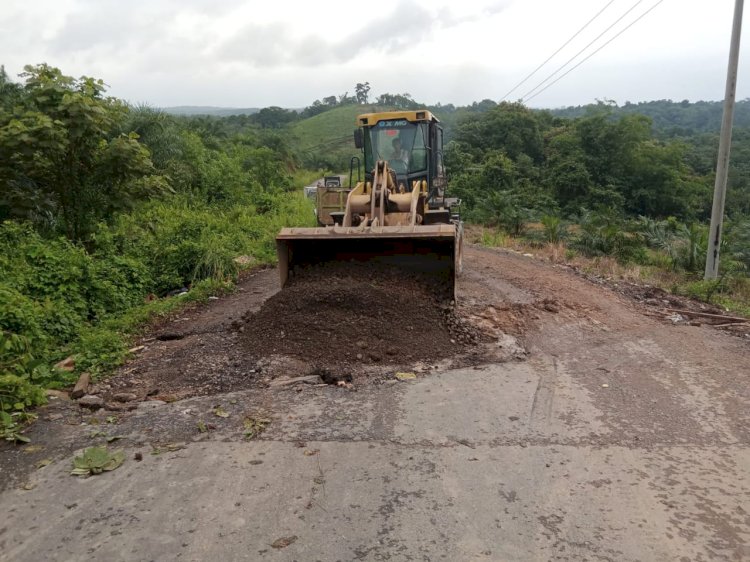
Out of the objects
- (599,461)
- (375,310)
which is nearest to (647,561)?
(599,461)

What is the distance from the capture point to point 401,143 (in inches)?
424

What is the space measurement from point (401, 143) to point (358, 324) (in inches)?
208

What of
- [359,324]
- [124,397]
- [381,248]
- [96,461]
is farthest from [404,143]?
[96,461]

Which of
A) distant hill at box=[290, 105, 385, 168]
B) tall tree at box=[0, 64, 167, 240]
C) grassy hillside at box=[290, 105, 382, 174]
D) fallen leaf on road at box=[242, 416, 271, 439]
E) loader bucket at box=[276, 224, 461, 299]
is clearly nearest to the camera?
fallen leaf on road at box=[242, 416, 271, 439]

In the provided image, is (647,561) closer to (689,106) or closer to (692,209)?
(692,209)

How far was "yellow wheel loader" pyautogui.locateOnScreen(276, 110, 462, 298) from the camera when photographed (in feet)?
23.8

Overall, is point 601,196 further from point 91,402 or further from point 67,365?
point 91,402

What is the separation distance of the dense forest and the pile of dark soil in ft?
5.61

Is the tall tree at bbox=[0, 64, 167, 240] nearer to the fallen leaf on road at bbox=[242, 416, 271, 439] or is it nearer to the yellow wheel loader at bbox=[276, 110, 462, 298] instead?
the yellow wheel loader at bbox=[276, 110, 462, 298]

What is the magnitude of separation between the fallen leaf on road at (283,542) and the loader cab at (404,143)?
313 inches

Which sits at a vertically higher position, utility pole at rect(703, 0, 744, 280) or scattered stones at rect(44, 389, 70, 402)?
utility pole at rect(703, 0, 744, 280)

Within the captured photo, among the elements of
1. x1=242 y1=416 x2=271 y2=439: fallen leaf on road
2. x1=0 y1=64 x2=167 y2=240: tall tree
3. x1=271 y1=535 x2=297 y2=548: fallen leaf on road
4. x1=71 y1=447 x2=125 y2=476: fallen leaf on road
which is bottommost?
x1=271 y1=535 x2=297 y2=548: fallen leaf on road

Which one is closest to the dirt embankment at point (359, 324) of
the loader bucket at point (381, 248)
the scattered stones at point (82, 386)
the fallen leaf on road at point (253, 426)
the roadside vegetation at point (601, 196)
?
the loader bucket at point (381, 248)

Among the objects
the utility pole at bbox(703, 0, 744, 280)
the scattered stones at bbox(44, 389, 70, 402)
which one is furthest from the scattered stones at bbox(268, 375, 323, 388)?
the utility pole at bbox(703, 0, 744, 280)
